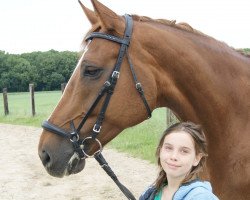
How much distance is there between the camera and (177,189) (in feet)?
7.16

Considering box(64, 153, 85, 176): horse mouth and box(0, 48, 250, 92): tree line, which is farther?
box(0, 48, 250, 92): tree line

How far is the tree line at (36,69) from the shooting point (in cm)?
3878

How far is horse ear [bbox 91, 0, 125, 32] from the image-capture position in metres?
2.76

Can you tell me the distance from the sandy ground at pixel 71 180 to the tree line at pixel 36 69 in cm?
2663

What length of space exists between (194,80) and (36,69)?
139ft

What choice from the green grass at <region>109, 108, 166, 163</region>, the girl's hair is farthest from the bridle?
the green grass at <region>109, 108, 166, 163</region>

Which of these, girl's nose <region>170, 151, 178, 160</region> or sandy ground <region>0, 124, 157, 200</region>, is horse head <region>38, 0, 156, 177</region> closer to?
girl's nose <region>170, 151, 178, 160</region>

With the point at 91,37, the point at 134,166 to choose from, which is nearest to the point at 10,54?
the point at 134,166

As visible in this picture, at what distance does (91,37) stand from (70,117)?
0.61 metres

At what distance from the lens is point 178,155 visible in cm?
214

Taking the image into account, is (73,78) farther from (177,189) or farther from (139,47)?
(177,189)

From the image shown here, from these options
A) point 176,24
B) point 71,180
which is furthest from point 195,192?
point 71,180

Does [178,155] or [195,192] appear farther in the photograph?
[178,155]

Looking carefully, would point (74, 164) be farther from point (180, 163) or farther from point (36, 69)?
point (36, 69)
